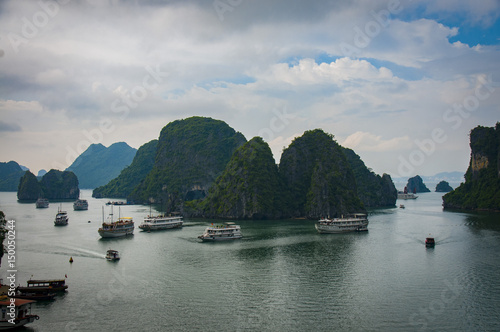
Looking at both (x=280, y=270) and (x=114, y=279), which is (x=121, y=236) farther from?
(x=280, y=270)

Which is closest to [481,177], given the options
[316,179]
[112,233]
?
[316,179]

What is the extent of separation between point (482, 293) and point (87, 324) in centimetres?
4834

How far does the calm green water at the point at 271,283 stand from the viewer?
41.1 m

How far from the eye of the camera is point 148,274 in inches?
2351

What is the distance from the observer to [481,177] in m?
170

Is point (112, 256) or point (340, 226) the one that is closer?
point (112, 256)

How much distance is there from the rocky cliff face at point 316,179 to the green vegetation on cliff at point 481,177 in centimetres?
5632

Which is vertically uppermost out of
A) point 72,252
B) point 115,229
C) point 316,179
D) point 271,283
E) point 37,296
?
point 316,179

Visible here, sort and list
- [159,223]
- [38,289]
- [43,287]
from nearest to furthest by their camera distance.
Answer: [38,289]
[43,287]
[159,223]

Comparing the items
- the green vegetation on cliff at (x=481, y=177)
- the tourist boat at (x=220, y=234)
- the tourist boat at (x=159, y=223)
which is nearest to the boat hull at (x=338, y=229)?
the tourist boat at (x=220, y=234)

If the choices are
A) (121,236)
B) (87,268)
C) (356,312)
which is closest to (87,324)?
(87,268)

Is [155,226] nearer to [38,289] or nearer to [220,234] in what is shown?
[220,234]

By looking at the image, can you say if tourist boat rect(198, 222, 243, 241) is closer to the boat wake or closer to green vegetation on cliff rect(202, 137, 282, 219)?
the boat wake

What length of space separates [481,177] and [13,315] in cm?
18458
